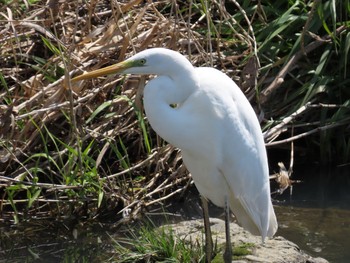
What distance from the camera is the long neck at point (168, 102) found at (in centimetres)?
354

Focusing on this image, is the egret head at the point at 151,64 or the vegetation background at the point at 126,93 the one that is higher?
the egret head at the point at 151,64

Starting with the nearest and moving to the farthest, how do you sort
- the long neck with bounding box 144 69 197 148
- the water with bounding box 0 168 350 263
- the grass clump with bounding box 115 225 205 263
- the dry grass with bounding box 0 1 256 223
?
the long neck with bounding box 144 69 197 148
the grass clump with bounding box 115 225 205 263
the water with bounding box 0 168 350 263
the dry grass with bounding box 0 1 256 223

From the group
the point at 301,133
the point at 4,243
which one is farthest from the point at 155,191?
the point at 301,133

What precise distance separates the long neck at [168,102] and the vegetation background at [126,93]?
3.39ft

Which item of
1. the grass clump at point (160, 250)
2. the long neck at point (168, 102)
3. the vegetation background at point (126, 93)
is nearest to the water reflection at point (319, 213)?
the vegetation background at point (126, 93)

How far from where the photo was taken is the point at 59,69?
208 inches

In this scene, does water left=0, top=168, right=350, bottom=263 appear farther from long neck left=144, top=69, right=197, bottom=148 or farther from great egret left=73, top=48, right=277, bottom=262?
long neck left=144, top=69, right=197, bottom=148

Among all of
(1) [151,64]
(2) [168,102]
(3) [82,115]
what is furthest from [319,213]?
(1) [151,64]

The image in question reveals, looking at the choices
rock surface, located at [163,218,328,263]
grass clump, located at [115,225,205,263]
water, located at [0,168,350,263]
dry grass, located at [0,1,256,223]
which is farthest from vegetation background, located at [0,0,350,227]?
grass clump, located at [115,225,205,263]

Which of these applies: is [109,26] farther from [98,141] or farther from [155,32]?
[98,141]

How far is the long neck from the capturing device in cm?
354

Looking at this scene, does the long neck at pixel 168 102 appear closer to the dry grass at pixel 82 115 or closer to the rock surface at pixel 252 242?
the rock surface at pixel 252 242

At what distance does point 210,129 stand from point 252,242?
2.76 feet

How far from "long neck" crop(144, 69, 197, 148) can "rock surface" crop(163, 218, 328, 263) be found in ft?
2.46
